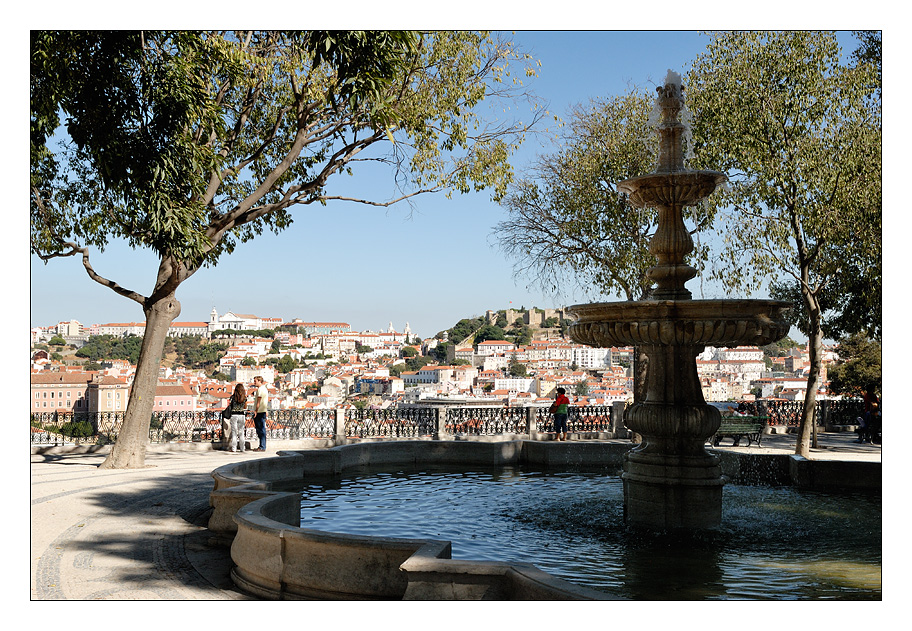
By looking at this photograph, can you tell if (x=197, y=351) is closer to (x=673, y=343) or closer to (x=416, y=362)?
(x=416, y=362)

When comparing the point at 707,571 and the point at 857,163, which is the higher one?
the point at 857,163

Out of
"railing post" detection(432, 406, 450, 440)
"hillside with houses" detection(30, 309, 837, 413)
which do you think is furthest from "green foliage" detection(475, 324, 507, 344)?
"railing post" detection(432, 406, 450, 440)

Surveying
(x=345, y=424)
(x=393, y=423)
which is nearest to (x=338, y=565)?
(x=393, y=423)

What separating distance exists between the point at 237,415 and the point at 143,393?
229 centimetres

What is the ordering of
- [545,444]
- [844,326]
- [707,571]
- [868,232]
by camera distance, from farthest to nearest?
[844,326], [868,232], [545,444], [707,571]

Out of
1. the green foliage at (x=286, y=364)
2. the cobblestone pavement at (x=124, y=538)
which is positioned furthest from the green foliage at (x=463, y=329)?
the cobblestone pavement at (x=124, y=538)

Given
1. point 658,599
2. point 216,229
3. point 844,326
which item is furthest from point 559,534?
point 844,326

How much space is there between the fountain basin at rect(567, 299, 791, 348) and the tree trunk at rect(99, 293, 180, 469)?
8.22m

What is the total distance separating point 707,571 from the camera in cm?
522

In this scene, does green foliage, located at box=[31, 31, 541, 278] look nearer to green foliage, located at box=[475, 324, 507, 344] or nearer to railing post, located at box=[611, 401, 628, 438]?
railing post, located at box=[611, 401, 628, 438]

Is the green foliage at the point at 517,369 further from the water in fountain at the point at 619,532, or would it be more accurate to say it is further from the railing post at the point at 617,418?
the water in fountain at the point at 619,532

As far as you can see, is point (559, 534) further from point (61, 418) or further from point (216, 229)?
point (61, 418)

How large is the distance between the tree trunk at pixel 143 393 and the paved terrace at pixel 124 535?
35 centimetres

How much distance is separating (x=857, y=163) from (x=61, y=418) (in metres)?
15.6
